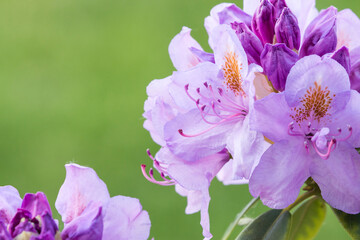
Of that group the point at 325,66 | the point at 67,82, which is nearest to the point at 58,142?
the point at 67,82

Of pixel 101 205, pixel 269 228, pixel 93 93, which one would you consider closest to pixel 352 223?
pixel 269 228

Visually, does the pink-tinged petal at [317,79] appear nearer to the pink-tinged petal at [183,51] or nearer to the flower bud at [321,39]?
the flower bud at [321,39]

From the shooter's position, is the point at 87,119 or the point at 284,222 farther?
the point at 87,119

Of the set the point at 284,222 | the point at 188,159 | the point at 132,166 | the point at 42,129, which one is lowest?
the point at 132,166

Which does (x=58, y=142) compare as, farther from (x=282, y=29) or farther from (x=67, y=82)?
(x=282, y=29)

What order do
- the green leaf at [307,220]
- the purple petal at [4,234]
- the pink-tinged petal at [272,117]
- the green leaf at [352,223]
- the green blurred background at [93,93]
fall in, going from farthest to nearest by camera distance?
the green blurred background at [93,93] < the green leaf at [307,220] < the green leaf at [352,223] < the pink-tinged petal at [272,117] < the purple petal at [4,234]

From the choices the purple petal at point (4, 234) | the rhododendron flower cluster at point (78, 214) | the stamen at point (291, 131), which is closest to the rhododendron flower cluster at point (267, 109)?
the stamen at point (291, 131)

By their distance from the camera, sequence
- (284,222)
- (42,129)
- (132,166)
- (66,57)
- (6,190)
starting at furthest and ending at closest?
(66,57), (42,129), (132,166), (284,222), (6,190)
